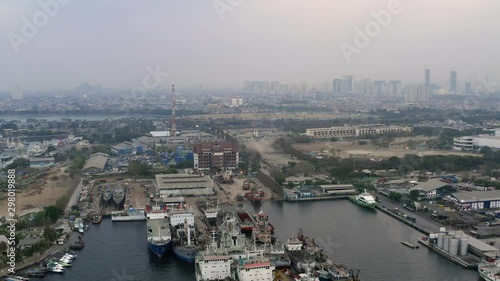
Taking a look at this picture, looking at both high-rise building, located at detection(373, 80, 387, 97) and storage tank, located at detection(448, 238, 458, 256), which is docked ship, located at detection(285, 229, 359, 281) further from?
high-rise building, located at detection(373, 80, 387, 97)

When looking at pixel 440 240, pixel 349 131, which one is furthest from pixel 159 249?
pixel 349 131

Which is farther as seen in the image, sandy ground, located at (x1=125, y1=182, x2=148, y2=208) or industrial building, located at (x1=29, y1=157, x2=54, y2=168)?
industrial building, located at (x1=29, y1=157, x2=54, y2=168)

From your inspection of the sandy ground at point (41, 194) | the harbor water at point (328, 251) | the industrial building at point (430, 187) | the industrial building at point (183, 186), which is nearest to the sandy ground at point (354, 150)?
the industrial building at point (430, 187)

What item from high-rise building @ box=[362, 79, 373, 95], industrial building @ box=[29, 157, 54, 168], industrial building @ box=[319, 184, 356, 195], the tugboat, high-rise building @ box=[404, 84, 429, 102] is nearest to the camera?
the tugboat

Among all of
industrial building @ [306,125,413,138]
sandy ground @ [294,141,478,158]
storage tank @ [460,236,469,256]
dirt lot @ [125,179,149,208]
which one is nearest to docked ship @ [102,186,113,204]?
dirt lot @ [125,179,149,208]

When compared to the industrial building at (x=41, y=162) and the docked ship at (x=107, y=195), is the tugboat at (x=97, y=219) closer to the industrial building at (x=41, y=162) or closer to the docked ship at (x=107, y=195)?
the docked ship at (x=107, y=195)

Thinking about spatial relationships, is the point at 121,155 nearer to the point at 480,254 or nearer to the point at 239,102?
the point at 480,254

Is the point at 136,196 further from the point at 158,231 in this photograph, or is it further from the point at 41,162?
the point at 41,162

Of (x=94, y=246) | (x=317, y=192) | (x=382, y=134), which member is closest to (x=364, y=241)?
(x=317, y=192)
